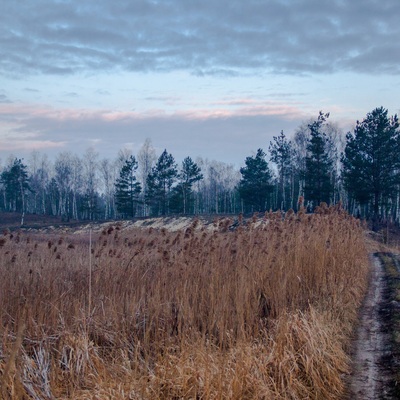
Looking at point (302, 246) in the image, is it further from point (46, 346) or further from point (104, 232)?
point (46, 346)

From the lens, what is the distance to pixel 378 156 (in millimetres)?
42812

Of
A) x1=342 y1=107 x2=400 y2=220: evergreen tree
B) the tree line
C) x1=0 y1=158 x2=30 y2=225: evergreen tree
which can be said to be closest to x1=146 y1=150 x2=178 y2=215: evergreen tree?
the tree line

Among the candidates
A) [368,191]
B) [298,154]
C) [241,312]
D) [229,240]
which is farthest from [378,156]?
[241,312]

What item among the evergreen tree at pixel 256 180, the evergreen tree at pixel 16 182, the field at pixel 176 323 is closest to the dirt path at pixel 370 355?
the field at pixel 176 323

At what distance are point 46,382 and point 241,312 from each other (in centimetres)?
263

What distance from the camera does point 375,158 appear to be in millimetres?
43281

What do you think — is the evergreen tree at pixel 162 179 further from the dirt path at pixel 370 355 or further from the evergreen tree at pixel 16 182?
→ the dirt path at pixel 370 355

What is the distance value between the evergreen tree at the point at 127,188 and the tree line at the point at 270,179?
13 centimetres

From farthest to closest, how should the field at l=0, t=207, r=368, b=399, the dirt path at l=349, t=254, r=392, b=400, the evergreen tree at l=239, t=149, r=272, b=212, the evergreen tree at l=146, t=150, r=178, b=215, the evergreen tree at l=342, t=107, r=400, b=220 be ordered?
1. the evergreen tree at l=146, t=150, r=178, b=215
2. the evergreen tree at l=239, t=149, r=272, b=212
3. the evergreen tree at l=342, t=107, r=400, b=220
4. the dirt path at l=349, t=254, r=392, b=400
5. the field at l=0, t=207, r=368, b=399

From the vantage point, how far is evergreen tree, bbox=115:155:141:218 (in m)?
67.2

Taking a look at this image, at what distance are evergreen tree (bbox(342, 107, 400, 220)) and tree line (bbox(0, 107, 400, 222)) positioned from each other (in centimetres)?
8

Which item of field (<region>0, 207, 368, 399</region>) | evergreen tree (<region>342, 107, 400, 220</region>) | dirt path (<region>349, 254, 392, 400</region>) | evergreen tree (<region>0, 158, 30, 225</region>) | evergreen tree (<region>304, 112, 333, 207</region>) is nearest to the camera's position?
field (<region>0, 207, 368, 399</region>)

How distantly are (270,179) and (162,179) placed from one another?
13797 millimetres

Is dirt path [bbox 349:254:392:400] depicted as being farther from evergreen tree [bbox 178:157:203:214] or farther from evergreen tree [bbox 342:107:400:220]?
evergreen tree [bbox 178:157:203:214]
